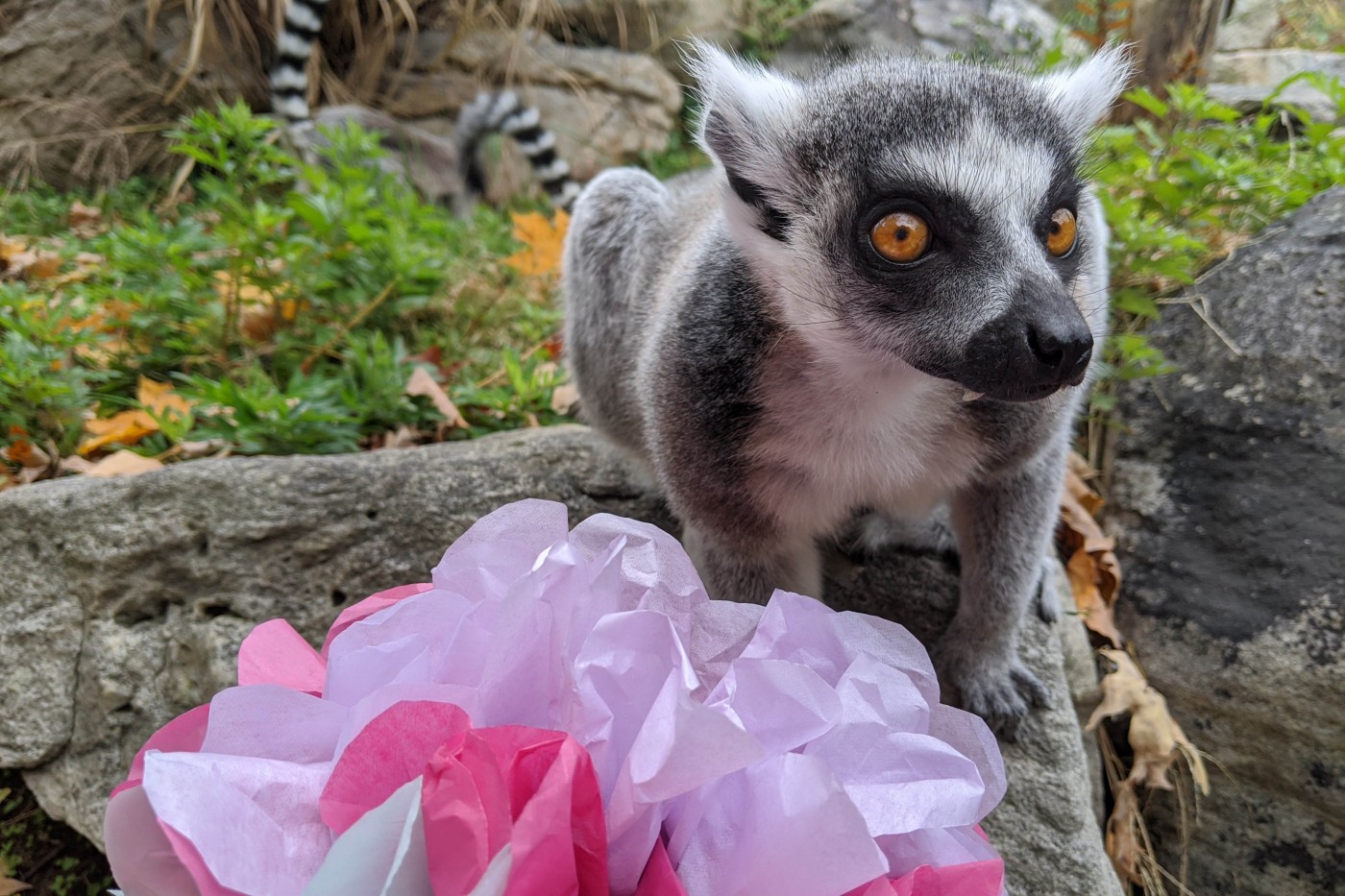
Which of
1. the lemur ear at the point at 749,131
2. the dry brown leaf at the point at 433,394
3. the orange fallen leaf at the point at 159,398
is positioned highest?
the lemur ear at the point at 749,131

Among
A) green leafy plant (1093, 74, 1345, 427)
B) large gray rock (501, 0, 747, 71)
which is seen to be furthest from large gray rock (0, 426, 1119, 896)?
large gray rock (501, 0, 747, 71)

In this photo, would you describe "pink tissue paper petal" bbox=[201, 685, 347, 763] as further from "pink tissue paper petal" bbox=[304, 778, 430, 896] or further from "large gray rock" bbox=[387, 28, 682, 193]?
"large gray rock" bbox=[387, 28, 682, 193]

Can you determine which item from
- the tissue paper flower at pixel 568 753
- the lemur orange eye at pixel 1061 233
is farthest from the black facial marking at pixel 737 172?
the tissue paper flower at pixel 568 753

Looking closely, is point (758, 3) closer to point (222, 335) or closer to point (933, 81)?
point (222, 335)

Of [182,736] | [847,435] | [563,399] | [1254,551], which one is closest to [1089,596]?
[1254,551]

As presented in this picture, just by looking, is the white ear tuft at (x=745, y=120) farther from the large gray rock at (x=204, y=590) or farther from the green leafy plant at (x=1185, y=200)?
the green leafy plant at (x=1185, y=200)

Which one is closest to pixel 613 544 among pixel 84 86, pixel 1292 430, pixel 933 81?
pixel 933 81

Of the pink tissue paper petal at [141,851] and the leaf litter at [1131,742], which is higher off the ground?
the pink tissue paper petal at [141,851]

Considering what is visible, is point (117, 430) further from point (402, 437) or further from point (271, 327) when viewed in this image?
point (402, 437)
